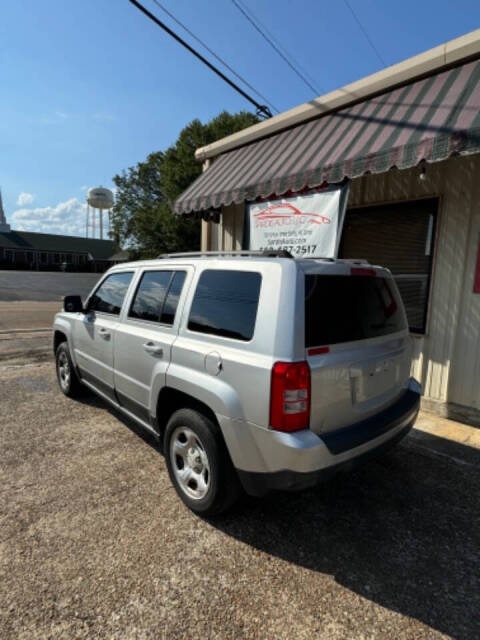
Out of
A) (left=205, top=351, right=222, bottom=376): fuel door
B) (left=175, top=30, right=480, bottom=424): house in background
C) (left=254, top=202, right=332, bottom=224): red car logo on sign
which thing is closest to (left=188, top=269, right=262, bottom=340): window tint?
(left=205, top=351, right=222, bottom=376): fuel door

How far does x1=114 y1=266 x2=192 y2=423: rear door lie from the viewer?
2.93m

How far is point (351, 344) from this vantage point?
7.95 ft

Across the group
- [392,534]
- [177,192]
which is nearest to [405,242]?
[392,534]

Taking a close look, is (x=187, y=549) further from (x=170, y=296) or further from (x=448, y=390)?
(x=448, y=390)

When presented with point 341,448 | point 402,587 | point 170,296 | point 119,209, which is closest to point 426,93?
point 170,296

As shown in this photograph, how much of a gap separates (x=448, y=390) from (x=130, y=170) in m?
34.0

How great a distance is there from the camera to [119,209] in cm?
3325

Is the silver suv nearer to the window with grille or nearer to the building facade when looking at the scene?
the window with grille

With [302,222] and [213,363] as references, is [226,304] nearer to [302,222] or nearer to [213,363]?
[213,363]

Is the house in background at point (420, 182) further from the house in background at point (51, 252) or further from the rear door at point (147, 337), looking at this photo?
the house in background at point (51, 252)

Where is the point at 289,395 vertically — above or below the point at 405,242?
below

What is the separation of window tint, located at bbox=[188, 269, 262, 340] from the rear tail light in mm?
337

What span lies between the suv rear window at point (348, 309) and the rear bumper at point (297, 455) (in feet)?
1.86

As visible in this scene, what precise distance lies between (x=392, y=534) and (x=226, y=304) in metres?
1.95
